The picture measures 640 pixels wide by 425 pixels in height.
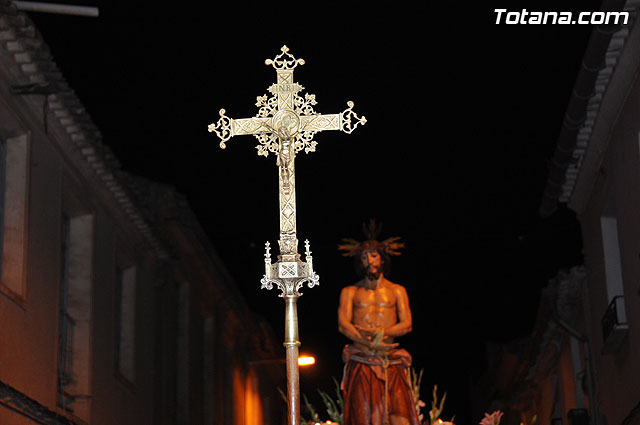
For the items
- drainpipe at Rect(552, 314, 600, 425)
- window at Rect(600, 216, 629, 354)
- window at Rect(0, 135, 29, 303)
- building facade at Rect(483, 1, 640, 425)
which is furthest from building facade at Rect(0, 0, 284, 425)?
Answer: drainpipe at Rect(552, 314, 600, 425)

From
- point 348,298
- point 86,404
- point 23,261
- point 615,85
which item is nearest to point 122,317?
point 86,404

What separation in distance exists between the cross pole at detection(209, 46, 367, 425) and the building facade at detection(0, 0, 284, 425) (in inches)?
168

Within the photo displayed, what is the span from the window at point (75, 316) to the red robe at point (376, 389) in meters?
5.82

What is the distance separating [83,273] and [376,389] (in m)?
6.93

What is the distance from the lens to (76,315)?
18.0 m

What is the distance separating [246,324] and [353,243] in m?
20.5

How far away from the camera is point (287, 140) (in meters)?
10.4

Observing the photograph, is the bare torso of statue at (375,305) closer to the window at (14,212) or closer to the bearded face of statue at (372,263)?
the bearded face of statue at (372,263)

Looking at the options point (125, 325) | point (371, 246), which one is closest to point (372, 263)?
point (371, 246)

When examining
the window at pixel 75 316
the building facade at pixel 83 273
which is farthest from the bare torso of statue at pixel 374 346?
A: the window at pixel 75 316

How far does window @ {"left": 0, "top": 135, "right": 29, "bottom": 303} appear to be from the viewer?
48.6 feet

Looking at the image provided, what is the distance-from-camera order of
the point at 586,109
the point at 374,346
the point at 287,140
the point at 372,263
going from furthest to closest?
the point at 586,109 → the point at 372,263 → the point at 374,346 → the point at 287,140

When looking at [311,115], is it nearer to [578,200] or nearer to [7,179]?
[7,179]

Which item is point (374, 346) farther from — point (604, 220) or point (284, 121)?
point (604, 220)
